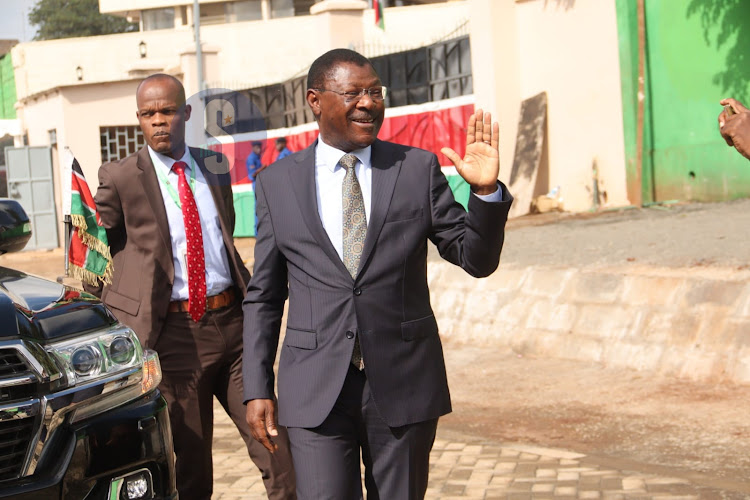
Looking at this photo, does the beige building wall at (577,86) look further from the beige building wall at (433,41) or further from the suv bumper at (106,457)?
the suv bumper at (106,457)

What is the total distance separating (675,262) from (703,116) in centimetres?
535

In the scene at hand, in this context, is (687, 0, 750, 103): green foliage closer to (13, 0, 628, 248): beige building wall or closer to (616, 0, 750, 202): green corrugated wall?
(616, 0, 750, 202): green corrugated wall

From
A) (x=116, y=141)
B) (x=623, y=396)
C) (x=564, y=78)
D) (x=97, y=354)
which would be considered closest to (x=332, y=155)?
(x=97, y=354)

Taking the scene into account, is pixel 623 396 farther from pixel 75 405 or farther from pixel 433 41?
pixel 433 41

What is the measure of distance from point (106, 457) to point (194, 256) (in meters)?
1.24

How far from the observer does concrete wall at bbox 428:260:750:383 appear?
7.75 m

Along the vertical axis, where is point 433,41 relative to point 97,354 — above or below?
above

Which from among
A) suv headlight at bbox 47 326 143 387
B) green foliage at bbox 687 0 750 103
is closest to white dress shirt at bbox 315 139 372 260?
suv headlight at bbox 47 326 143 387

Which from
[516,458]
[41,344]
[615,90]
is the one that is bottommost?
[516,458]

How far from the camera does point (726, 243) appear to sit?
31.1 feet

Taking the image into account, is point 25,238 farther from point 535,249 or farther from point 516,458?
point 535,249

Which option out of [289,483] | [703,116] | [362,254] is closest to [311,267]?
[362,254]

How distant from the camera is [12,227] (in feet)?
14.4

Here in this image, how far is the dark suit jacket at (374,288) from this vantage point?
3439mm
